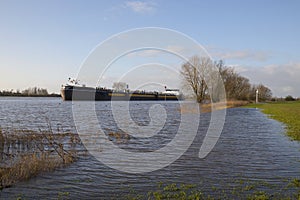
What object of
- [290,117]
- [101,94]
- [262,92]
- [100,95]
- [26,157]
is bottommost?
[26,157]

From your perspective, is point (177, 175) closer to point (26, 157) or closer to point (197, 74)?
point (26, 157)

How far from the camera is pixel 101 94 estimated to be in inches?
4530

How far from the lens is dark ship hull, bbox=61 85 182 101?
10145 centimetres

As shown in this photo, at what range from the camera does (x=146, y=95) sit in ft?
449

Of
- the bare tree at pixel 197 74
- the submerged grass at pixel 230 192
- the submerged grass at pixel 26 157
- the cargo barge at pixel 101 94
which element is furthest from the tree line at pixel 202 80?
the submerged grass at pixel 230 192

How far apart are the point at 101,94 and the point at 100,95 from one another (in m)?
0.64

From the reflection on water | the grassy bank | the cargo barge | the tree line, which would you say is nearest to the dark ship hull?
the cargo barge

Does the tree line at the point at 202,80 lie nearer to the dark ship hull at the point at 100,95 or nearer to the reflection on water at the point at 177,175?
the dark ship hull at the point at 100,95

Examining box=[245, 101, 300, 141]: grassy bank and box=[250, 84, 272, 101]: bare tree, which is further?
box=[250, 84, 272, 101]: bare tree

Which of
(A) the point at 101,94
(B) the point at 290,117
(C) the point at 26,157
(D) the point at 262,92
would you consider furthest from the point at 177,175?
(D) the point at 262,92

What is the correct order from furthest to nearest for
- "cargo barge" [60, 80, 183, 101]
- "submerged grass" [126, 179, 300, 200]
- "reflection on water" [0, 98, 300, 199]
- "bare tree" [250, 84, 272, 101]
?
"bare tree" [250, 84, 272, 101] → "cargo barge" [60, 80, 183, 101] → "reflection on water" [0, 98, 300, 199] → "submerged grass" [126, 179, 300, 200]

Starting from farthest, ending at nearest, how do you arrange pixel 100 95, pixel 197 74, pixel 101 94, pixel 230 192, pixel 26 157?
pixel 101 94, pixel 100 95, pixel 197 74, pixel 26 157, pixel 230 192

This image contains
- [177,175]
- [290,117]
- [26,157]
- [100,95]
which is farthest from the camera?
[100,95]

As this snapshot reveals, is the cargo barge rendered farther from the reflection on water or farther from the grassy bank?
the reflection on water
